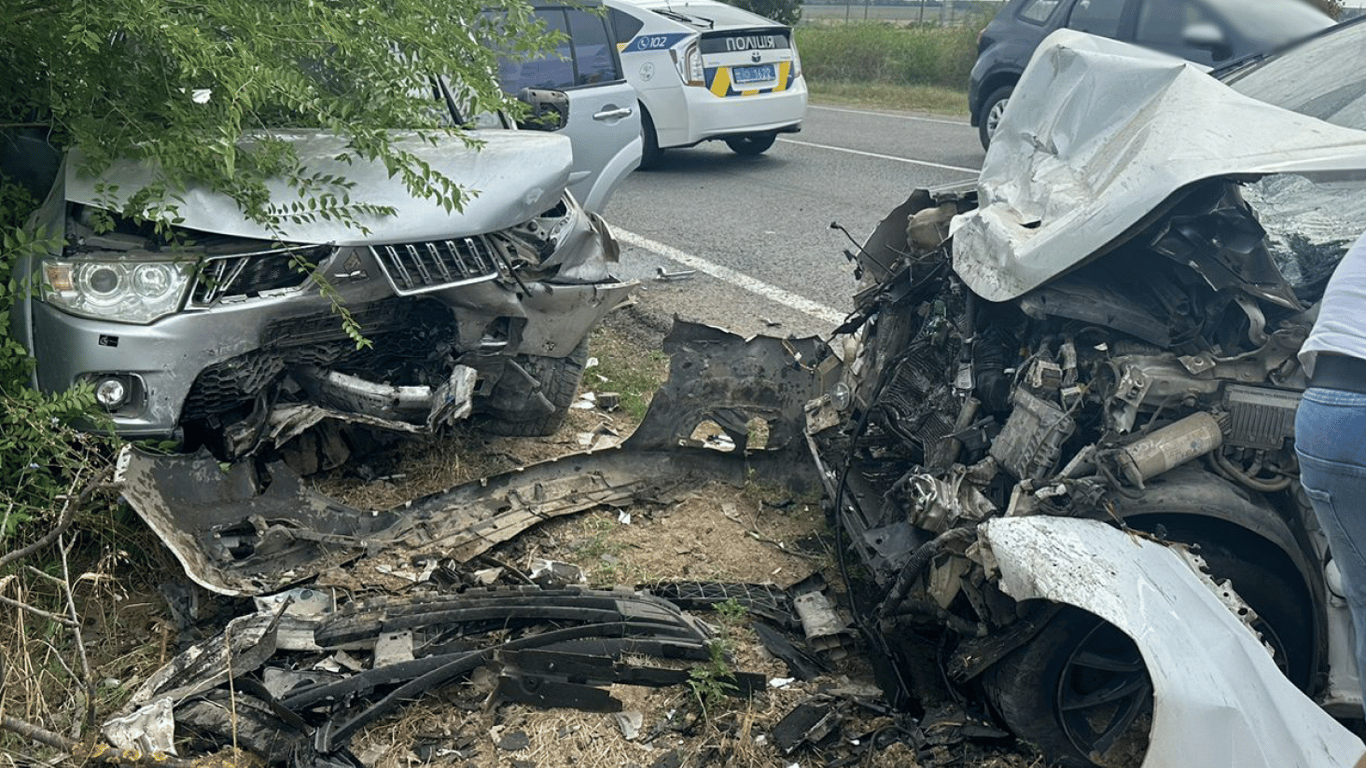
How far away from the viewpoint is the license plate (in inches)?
421

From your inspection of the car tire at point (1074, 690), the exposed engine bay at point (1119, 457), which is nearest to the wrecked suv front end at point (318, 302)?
the exposed engine bay at point (1119, 457)

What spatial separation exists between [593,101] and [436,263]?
11.0 feet

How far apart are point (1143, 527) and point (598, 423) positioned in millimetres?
2740

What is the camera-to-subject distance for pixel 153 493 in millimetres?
3293

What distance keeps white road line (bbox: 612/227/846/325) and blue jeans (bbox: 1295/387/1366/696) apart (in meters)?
4.23

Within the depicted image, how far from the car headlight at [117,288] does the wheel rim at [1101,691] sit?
2.67 m

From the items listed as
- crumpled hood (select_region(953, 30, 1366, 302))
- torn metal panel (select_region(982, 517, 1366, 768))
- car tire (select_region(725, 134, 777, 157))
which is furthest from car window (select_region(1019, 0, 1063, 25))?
torn metal panel (select_region(982, 517, 1366, 768))

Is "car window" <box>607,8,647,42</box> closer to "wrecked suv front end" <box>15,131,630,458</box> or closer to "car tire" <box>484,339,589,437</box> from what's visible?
"wrecked suv front end" <box>15,131,630,458</box>

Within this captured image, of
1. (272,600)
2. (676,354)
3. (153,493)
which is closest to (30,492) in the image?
(153,493)

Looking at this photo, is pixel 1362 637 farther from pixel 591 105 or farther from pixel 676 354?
pixel 591 105

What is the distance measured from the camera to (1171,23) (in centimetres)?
841

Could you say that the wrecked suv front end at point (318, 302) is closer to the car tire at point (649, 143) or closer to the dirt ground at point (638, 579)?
the dirt ground at point (638, 579)

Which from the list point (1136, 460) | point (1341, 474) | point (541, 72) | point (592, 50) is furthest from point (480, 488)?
point (592, 50)

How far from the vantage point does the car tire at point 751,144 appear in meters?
11.9
